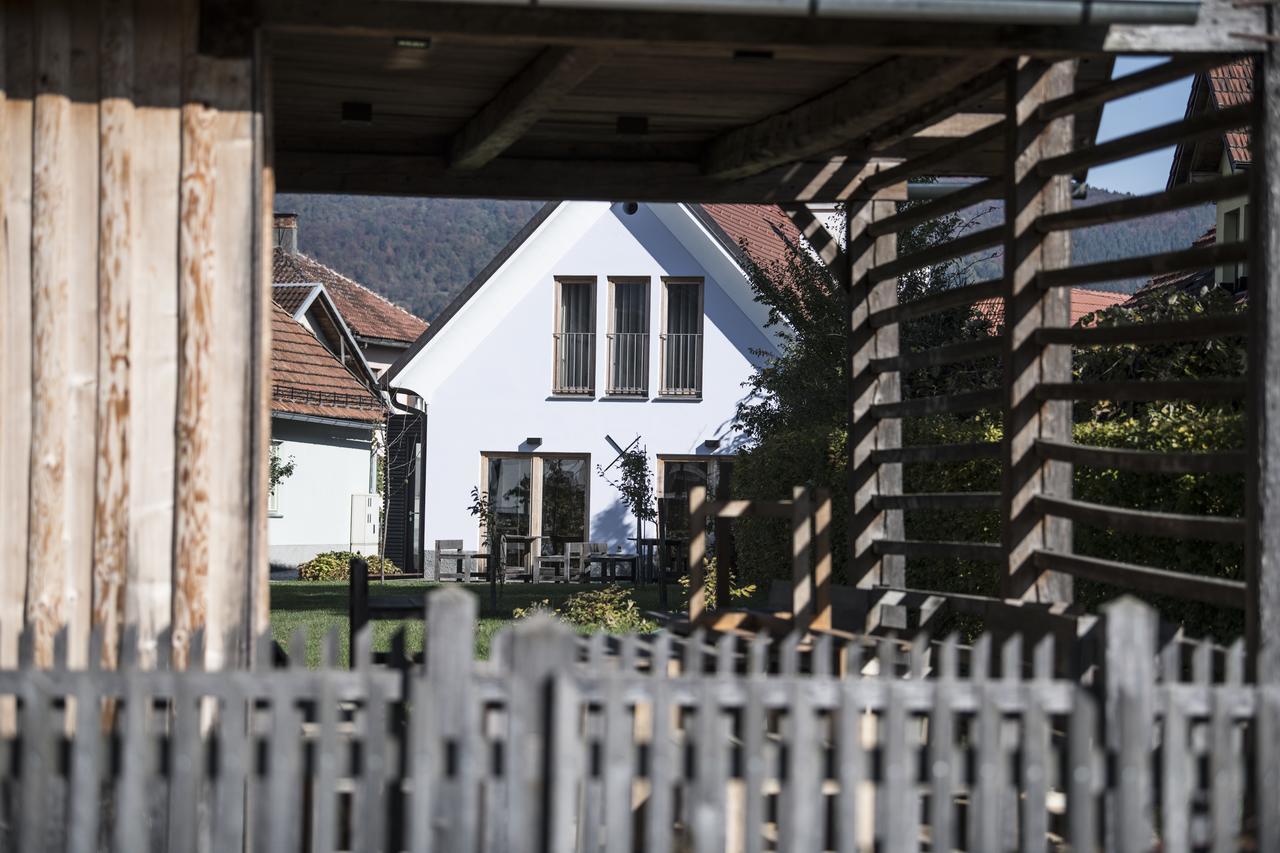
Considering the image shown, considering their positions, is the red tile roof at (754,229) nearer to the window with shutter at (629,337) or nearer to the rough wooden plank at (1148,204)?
the window with shutter at (629,337)

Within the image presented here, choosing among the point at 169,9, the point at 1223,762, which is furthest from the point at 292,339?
the point at 1223,762

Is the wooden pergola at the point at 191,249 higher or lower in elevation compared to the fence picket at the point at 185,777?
higher

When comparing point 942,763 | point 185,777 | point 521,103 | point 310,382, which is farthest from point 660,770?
point 310,382

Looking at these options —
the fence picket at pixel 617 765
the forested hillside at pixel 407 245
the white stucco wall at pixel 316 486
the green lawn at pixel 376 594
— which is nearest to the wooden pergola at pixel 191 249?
the fence picket at pixel 617 765

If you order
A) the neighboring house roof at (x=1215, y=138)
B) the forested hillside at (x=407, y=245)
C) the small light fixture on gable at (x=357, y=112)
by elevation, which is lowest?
the small light fixture on gable at (x=357, y=112)

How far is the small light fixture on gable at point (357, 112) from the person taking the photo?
8391mm

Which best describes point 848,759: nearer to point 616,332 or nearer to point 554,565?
point 554,565

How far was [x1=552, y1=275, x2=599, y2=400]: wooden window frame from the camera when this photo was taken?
2962 cm

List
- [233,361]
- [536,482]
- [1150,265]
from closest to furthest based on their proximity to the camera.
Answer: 1. [233,361]
2. [1150,265]
3. [536,482]

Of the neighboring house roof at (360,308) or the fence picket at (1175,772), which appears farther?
the neighboring house roof at (360,308)

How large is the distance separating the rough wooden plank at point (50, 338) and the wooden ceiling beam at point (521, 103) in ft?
6.66

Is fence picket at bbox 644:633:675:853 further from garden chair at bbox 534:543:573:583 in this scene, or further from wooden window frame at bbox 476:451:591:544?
wooden window frame at bbox 476:451:591:544

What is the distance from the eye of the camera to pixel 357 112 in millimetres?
8430

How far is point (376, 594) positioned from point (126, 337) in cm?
1669
